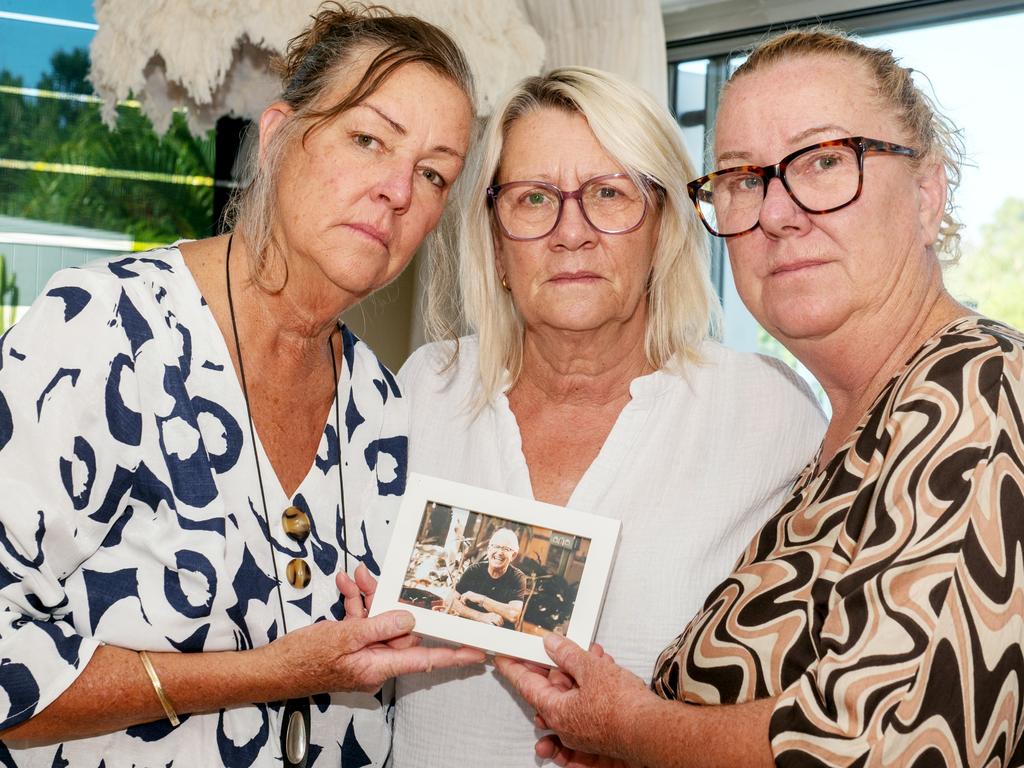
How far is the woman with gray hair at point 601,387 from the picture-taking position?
1.81m

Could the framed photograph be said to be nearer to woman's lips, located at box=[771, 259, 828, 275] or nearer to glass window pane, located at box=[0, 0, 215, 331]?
woman's lips, located at box=[771, 259, 828, 275]

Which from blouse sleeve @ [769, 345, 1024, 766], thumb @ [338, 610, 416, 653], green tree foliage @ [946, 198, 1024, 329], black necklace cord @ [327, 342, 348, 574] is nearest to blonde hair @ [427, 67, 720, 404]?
black necklace cord @ [327, 342, 348, 574]

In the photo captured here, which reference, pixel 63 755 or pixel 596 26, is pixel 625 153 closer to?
pixel 63 755

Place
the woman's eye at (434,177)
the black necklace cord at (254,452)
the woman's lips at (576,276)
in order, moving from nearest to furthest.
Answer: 1. the black necklace cord at (254,452)
2. the woman's eye at (434,177)
3. the woman's lips at (576,276)

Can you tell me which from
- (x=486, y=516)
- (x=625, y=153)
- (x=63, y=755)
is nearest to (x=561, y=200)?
(x=625, y=153)

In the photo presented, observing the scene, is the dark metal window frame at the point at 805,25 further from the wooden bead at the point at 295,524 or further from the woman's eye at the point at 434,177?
the wooden bead at the point at 295,524

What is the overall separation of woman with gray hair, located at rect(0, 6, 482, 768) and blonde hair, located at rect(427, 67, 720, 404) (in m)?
0.25

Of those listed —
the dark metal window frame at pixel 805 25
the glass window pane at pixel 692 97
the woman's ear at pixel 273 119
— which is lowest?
the woman's ear at pixel 273 119

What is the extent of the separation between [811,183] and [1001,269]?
224 centimetres

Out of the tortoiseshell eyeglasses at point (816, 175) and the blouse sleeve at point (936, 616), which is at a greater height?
the tortoiseshell eyeglasses at point (816, 175)

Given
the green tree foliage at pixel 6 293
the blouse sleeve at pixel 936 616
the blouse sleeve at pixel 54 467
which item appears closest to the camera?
→ the blouse sleeve at pixel 936 616

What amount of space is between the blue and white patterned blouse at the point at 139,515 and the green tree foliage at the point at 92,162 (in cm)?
220

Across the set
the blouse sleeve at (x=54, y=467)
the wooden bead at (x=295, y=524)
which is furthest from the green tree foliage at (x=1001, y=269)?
the blouse sleeve at (x=54, y=467)

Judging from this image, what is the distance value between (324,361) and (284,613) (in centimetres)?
49
